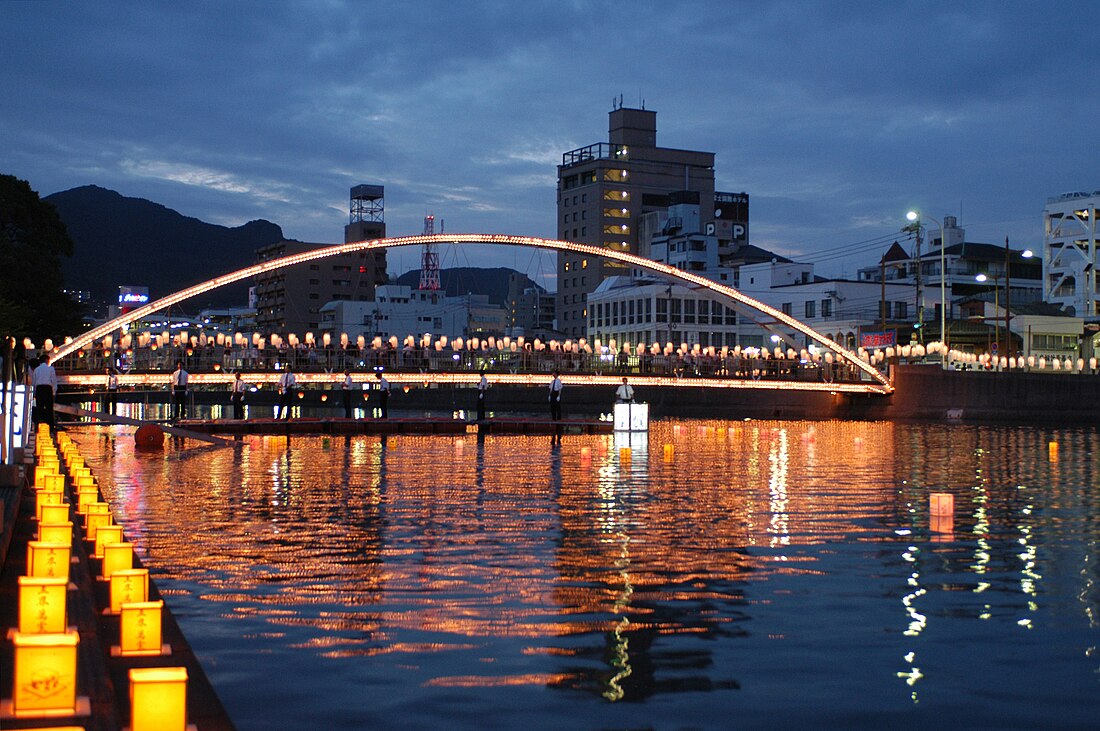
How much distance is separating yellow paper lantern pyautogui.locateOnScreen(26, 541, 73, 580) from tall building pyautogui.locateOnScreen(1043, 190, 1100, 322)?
108m

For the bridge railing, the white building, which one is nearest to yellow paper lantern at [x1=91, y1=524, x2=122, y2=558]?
the bridge railing

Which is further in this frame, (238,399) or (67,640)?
(238,399)

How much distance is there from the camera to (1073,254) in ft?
370

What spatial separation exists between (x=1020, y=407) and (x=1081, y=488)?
59.2 metres

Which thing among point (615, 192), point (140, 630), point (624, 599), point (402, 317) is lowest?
point (624, 599)

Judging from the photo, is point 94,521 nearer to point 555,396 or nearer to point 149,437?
point 149,437

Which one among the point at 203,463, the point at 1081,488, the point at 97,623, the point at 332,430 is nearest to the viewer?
the point at 97,623

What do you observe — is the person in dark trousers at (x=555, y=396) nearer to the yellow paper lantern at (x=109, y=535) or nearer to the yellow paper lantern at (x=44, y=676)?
the yellow paper lantern at (x=109, y=535)

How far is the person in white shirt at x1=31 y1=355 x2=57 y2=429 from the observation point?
1657 inches

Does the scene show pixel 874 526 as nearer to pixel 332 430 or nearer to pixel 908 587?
pixel 908 587

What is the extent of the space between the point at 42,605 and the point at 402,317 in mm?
155292

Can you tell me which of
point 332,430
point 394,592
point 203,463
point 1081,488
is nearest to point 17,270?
point 332,430

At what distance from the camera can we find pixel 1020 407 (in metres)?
84.4

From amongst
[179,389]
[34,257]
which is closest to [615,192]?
→ [34,257]
